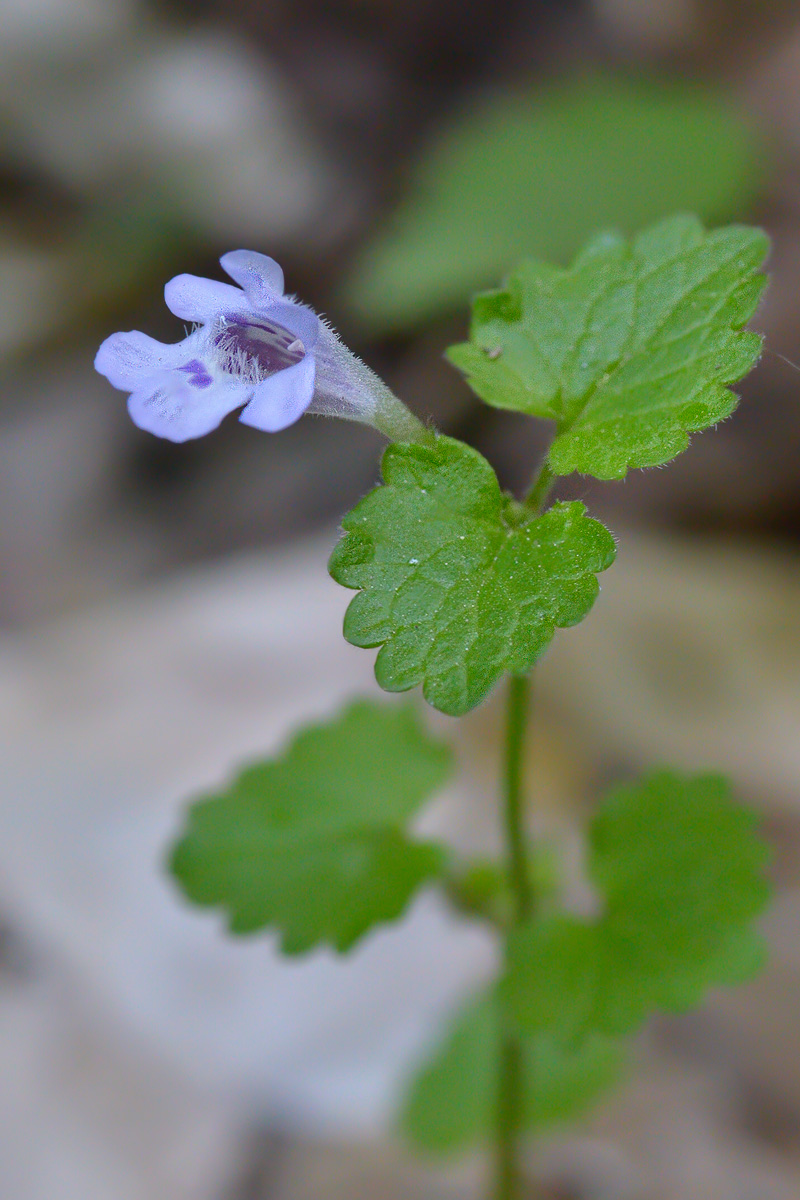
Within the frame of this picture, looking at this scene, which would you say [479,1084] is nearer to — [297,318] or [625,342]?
[625,342]

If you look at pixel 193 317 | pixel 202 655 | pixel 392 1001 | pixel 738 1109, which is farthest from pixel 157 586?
pixel 193 317

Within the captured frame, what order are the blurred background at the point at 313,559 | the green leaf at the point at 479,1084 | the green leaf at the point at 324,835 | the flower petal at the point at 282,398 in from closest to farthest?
the flower petal at the point at 282,398 < the green leaf at the point at 324,835 < the green leaf at the point at 479,1084 < the blurred background at the point at 313,559

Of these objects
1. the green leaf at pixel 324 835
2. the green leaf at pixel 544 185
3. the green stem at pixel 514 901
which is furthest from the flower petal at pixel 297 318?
the green leaf at pixel 544 185

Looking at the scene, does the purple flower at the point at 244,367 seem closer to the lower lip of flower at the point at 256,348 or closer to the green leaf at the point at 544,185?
the lower lip of flower at the point at 256,348

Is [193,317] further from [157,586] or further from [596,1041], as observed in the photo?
[157,586]

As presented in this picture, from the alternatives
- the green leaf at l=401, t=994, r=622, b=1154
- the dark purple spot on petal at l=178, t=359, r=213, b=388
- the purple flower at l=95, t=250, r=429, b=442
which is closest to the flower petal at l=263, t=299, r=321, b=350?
the purple flower at l=95, t=250, r=429, b=442

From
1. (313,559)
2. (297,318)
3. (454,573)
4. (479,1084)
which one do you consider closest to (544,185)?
(313,559)
